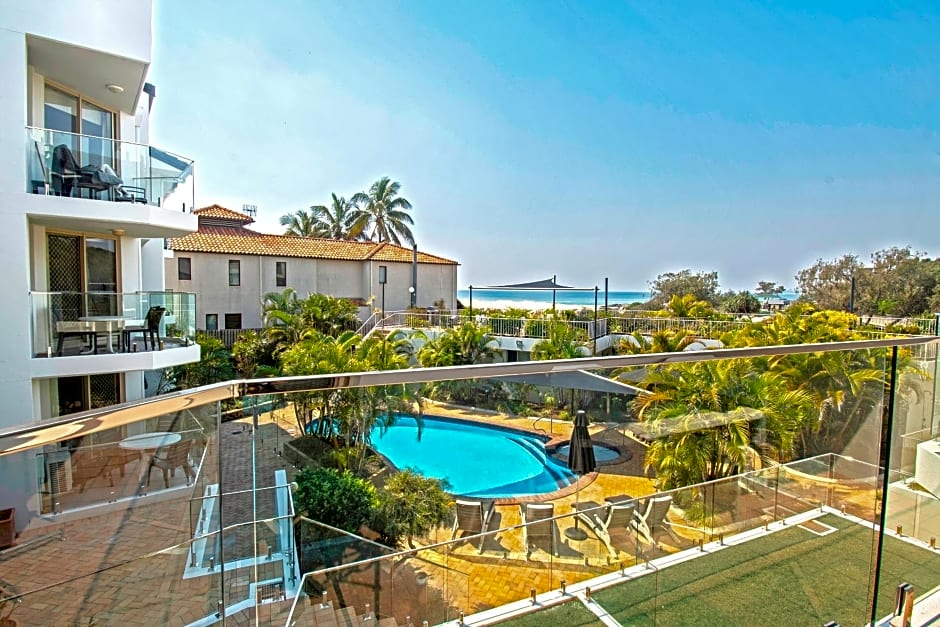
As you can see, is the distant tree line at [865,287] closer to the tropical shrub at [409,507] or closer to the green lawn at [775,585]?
the green lawn at [775,585]

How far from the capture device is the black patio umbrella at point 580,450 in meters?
1.92

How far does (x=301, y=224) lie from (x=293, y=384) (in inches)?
1639

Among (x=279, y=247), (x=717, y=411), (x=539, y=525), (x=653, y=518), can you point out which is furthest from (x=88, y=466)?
(x=279, y=247)

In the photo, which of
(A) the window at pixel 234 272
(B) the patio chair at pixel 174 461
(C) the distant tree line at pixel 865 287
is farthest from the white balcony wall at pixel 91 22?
(C) the distant tree line at pixel 865 287

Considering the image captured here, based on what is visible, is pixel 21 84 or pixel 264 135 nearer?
pixel 21 84

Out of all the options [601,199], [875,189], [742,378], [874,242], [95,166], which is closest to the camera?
[742,378]

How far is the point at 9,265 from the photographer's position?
7.61 meters

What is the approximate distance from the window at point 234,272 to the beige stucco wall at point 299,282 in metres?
0.14

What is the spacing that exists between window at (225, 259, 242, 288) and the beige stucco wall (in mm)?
143

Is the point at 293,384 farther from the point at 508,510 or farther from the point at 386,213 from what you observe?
the point at 386,213

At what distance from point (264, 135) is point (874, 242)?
127 feet

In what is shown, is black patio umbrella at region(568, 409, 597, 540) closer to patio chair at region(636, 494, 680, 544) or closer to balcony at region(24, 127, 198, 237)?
patio chair at region(636, 494, 680, 544)

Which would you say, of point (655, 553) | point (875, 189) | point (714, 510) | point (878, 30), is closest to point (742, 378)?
point (714, 510)

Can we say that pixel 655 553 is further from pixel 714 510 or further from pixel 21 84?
pixel 21 84
